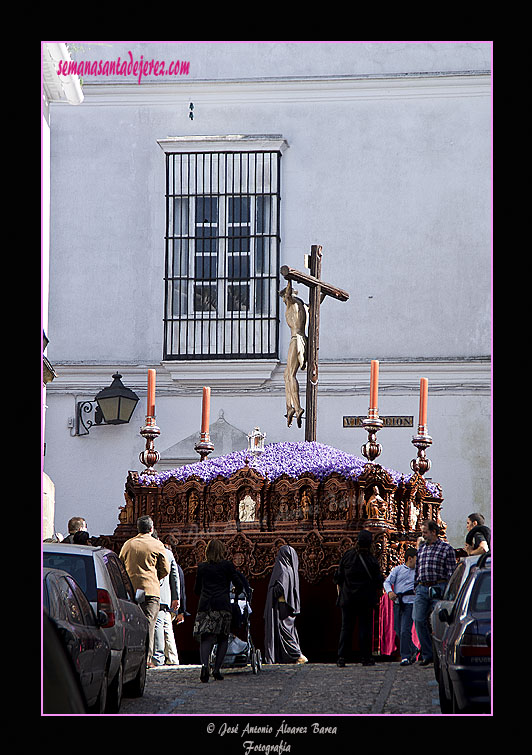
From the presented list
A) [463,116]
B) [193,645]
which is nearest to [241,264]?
[463,116]

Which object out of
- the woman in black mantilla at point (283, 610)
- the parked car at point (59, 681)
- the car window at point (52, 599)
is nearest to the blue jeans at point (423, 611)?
the woman in black mantilla at point (283, 610)

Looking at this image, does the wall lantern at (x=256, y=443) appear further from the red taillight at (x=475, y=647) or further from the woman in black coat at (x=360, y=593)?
the red taillight at (x=475, y=647)

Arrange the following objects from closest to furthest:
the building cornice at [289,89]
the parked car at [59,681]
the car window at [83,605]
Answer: the parked car at [59,681], the car window at [83,605], the building cornice at [289,89]

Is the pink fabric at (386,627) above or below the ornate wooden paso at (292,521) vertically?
below

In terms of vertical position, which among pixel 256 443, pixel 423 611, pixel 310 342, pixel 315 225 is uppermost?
pixel 315 225

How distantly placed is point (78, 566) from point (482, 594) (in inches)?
115

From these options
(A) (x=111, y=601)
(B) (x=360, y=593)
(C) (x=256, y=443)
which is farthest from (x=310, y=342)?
(A) (x=111, y=601)

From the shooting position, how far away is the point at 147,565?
1284 centimetres

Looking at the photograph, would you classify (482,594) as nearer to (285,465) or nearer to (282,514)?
(282,514)

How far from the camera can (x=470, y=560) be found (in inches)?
393

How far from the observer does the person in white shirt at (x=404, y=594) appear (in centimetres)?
1307

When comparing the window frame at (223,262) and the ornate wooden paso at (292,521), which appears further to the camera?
the window frame at (223,262)

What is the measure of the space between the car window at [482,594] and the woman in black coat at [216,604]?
3152 millimetres

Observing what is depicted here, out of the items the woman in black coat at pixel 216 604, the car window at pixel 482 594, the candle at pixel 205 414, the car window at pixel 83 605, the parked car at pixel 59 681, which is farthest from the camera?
the candle at pixel 205 414
